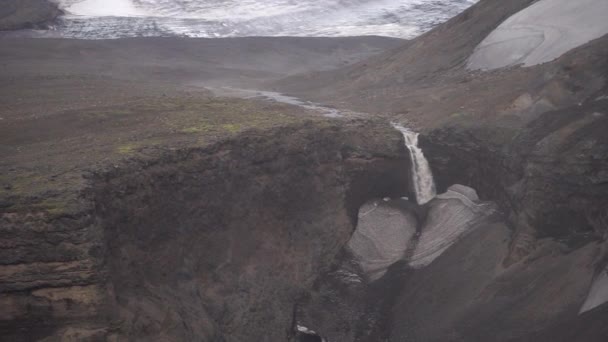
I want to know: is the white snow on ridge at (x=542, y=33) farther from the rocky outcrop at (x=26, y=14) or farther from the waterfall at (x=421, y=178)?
the rocky outcrop at (x=26, y=14)

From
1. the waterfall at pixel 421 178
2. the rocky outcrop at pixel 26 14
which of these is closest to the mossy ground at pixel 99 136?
the waterfall at pixel 421 178

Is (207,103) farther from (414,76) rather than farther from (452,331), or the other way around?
(452,331)

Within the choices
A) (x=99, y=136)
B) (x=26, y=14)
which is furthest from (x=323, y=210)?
(x=26, y=14)

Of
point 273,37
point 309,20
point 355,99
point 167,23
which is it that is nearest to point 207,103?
point 355,99

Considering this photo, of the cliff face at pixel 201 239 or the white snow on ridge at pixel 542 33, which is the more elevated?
Result: the white snow on ridge at pixel 542 33

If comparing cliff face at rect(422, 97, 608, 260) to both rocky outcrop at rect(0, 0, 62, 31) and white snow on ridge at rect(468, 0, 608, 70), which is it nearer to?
white snow on ridge at rect(468, 0, 608, 70)

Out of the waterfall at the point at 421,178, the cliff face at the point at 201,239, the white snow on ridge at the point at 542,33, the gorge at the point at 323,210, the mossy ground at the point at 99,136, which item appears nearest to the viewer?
the cliff face at the point at 201,239
